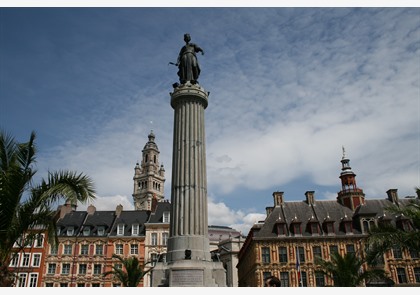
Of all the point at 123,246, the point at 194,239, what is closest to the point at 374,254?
the point at 194,239

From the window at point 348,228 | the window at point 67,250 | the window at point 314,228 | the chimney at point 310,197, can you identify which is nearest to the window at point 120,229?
the window at point 67,250

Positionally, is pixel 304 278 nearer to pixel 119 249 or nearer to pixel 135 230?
pixel 135 230

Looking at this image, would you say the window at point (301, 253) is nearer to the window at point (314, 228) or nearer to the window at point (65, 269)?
the window at point (314, 228)

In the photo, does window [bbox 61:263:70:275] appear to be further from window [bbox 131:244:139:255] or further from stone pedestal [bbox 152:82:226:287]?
stone pedestal [bbox 152:82:226:287]

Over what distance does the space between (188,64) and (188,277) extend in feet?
29.1

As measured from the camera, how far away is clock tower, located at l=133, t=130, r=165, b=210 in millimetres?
99812

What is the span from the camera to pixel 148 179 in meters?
100

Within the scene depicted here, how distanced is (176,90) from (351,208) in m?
32.2

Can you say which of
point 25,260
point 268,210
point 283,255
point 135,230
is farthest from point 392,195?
point 25,260

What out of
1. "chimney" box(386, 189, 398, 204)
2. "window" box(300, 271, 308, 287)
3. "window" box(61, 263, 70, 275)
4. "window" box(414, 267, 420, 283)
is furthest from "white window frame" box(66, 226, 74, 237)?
"window" box(414, 267, 420, 283)

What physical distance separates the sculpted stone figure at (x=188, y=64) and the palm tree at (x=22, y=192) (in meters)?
7.10

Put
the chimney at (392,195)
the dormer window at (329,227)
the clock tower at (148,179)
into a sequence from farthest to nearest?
the clock tower at (148,179)
the chimney at (392,195)
the dormer window at (329,227)

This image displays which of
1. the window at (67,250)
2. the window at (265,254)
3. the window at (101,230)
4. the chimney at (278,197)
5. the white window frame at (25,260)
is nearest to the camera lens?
the window at (265,254)

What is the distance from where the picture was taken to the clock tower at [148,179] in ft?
327
